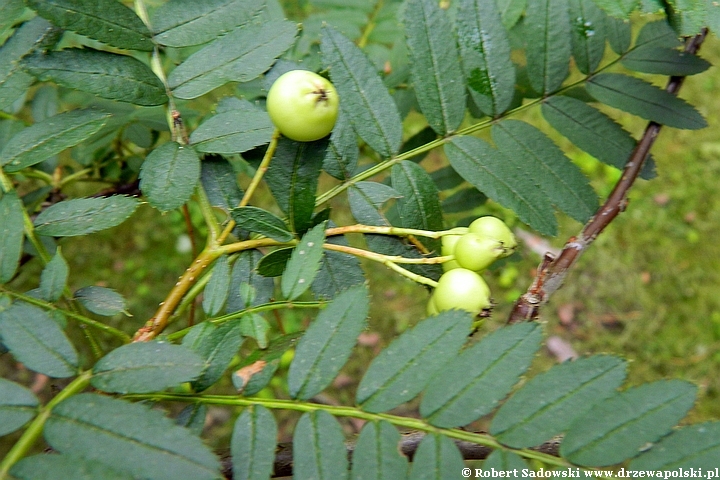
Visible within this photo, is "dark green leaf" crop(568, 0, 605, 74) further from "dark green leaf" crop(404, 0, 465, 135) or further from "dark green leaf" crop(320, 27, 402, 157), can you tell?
"dark green leaf" crop(320, 27, 402, 157)

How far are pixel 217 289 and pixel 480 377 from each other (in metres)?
0.51

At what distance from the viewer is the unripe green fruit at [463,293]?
978mm

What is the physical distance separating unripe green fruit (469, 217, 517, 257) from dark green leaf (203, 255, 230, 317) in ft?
1.60

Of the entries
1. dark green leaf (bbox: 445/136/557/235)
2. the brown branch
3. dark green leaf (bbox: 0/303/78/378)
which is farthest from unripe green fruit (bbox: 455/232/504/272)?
dark green leaf (bbox: 0/303/78/378)

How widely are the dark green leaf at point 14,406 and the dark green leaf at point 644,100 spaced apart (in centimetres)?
136

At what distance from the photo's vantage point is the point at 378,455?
90 centimetres

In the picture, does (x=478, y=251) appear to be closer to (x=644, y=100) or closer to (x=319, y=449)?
(x=319, y=449)

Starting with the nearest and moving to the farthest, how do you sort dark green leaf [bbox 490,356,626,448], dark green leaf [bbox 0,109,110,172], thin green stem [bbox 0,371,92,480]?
1. thin green stem [bbox 0,371,92,480]
2. dark green leaf [bbox 490,356,626,448]
3. dark green leaf [bbox 0,109,110,172]

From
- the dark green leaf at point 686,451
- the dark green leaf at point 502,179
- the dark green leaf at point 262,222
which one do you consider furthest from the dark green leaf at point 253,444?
the dark green leaf at point 502,179

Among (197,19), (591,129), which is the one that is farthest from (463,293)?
(197,19)

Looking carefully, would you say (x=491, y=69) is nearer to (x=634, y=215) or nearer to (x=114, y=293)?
(x=114, y=293)

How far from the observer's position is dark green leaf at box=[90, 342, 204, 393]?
868 mm

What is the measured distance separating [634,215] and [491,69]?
2509 millimetres

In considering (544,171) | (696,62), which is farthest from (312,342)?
(696,62)
